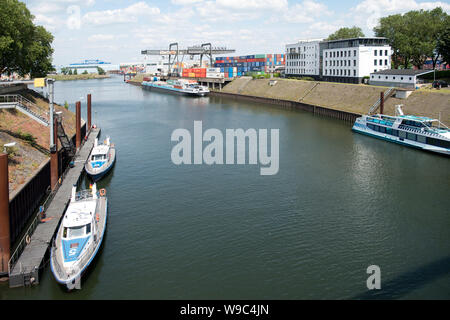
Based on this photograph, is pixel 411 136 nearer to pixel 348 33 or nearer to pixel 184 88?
pixel 348 33

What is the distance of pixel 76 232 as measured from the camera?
18859 mm

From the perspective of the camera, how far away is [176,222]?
2334 cm

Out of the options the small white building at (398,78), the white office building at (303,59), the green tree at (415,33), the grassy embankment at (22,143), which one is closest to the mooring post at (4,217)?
the grassy embankment at (22,143)

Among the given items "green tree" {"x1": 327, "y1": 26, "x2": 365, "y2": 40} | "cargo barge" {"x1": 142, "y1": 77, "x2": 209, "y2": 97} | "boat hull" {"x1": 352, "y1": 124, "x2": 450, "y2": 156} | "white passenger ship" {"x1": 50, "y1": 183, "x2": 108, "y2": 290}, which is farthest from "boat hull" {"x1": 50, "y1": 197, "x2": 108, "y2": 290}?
"green tree" {"x1": 327, "y1": 26, "x2": 365, "y2": 40}

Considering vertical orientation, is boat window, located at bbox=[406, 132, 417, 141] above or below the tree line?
below

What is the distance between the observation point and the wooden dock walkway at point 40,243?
16531 millimetres

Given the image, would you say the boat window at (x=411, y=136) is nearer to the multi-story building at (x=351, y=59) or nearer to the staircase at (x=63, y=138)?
the staircase at (x=63, y=138)

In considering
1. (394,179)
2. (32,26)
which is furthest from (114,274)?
(32,26)

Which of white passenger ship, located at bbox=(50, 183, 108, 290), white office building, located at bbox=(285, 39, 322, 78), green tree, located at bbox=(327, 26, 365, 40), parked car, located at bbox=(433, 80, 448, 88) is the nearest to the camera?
white passenger ship, located at bbox=(50, 183, 108, 290)

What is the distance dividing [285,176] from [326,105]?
Answer: 40.0 m

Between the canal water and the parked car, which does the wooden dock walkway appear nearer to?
the canal water

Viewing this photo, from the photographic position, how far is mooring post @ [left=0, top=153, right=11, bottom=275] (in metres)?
16.3

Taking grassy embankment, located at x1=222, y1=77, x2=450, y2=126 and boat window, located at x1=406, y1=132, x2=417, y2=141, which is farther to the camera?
grassy embankment, located at x1=222, y1=77, x2=450, y2=126

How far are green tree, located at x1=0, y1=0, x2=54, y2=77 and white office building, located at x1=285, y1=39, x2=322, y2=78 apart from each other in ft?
193
